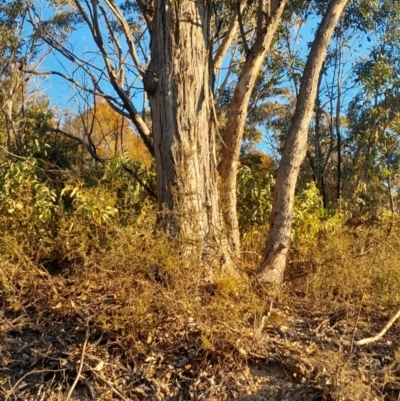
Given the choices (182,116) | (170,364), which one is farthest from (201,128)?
(170,364)

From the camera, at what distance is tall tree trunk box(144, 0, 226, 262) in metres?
5.89

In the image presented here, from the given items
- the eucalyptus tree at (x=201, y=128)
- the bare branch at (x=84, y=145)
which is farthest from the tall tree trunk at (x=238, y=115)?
the bare branch at (x=84, y=145)

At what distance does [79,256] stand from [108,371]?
144 cm

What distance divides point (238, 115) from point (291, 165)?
0.82 metres

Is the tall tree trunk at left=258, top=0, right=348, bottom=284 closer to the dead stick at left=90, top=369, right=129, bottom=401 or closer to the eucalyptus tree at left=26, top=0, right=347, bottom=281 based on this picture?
the eucalyptus tree at left=26, top=0, right=347, bottom=281

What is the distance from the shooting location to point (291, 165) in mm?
6488

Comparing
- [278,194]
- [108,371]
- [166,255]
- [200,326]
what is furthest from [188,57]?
[108,371]

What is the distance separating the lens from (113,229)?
5.45 meters

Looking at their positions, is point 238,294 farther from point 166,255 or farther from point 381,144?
point 381,144

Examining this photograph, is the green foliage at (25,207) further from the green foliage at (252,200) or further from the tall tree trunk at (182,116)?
the green foliage at (252,200)

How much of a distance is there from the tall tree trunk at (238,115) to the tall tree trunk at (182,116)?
1.29ft

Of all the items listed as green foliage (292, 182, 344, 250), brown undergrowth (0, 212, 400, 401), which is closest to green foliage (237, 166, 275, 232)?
green foliage (292, 182, 344, 250)

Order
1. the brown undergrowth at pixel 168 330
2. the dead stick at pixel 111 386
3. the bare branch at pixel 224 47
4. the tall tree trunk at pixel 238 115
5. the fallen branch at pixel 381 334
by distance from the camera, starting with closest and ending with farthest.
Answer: the dead stick at pixel 111 386 → the brown undergrowth at pixel 168 330 → the fallen branch at pixel 381 334 → the tall tree trunk at pixel 238 115 → the bare branch at pixel 224 47

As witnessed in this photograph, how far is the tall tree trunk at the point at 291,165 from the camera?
A: 6320 millimetres
